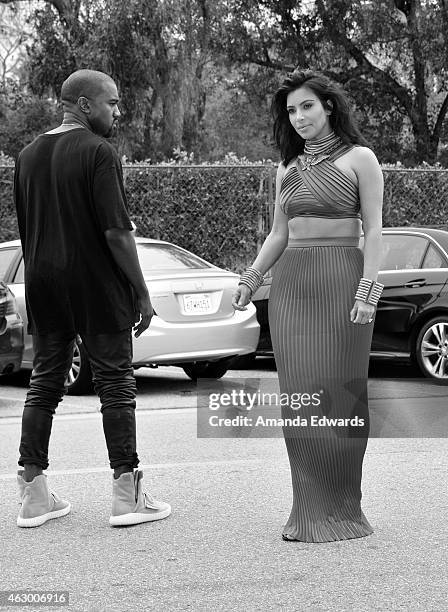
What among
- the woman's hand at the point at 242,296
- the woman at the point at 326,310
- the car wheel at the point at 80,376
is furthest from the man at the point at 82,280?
the car wheel at the point at 80,376

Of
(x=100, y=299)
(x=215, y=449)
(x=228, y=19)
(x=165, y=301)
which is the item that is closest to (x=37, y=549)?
(x=100, y=299)

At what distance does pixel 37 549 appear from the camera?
4559 millimetres

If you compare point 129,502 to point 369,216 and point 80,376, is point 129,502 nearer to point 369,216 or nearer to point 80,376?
point 369,216

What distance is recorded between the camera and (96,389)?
496cm

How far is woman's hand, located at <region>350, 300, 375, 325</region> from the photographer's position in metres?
4.56

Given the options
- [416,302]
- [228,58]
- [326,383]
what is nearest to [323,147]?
[326,383]

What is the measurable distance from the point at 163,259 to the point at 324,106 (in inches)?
226

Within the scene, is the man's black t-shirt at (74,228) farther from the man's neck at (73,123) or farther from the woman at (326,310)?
the woman at (326,310)

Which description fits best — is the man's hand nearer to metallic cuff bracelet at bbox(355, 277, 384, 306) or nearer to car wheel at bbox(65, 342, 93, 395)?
metallic cuff bracelet at bbox(355, 277, 384, 306)

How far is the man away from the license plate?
4.68 metres

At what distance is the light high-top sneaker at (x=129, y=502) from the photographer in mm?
4922

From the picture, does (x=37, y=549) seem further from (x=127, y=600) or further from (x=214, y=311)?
(x=214, y=311)

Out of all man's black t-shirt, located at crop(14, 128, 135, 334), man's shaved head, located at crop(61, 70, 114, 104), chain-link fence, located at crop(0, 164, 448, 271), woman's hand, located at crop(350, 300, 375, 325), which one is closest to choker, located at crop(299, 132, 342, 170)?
woman's hand, located at crop(350, 300, 375, 325)

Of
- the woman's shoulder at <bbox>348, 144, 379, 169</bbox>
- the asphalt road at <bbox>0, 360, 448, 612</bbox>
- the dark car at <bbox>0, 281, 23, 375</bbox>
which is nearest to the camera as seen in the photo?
the asphalt road at <bbox>0, 360, 448, 612</bbox>
